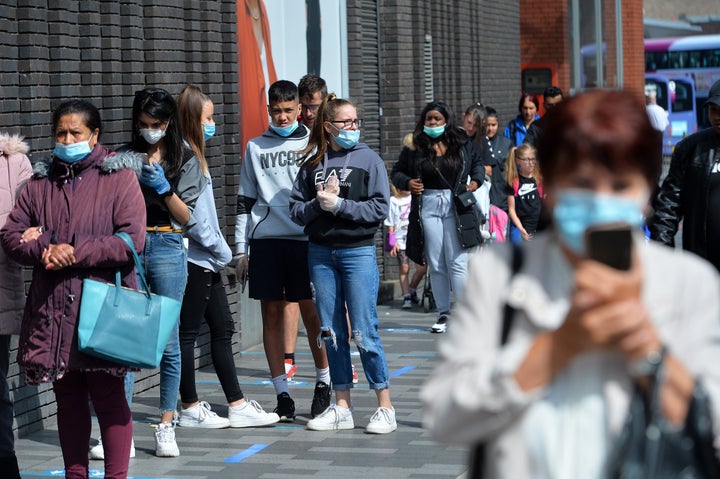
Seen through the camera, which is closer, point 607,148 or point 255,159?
point 607,148

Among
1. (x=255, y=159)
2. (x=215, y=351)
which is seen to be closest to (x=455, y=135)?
(x=255, y=159)

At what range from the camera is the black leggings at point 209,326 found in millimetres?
7660

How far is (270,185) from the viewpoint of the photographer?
8.34m

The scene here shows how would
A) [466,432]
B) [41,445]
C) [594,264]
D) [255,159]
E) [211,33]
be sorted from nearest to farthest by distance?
[594,264]
[466,432]
[41,445]
[255,159]
[211,33]

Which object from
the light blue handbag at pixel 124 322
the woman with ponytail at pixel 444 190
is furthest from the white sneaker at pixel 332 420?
the woman with ponytail at pixel 444 190

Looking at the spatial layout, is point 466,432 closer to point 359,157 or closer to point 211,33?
point 359,157

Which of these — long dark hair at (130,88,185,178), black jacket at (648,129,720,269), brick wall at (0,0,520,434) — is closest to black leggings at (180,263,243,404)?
long dark hair at (130,88,185,178)

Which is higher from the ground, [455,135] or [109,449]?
[455,135]

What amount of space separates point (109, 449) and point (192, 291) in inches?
73.9

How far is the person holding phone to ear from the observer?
2334 mm

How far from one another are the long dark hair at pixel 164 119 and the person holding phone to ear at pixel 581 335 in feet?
15.2

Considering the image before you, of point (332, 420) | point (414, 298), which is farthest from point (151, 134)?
point (414, 298)

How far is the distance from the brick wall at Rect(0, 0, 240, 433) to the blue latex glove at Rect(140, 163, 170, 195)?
1.16 meters

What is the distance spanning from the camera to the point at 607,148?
2.40 meters
